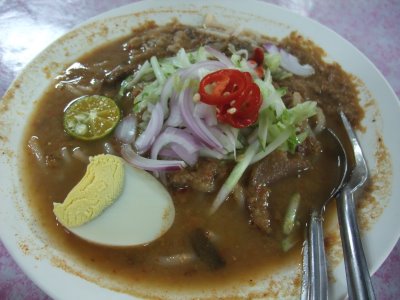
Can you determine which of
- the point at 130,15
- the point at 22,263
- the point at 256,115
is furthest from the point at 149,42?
the point at 22,263

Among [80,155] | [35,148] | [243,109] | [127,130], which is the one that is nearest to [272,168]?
[243,109]

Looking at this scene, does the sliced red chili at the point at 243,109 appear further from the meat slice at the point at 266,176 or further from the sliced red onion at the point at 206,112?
Answer: the meat slice at the point at 266,176

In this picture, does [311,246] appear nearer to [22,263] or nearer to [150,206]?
[150,206]

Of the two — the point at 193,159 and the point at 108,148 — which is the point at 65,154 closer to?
the point at 108,148

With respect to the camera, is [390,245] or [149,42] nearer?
[390,245]

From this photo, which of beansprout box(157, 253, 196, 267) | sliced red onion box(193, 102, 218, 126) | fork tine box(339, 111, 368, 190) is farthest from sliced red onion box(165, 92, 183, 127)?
fork tine box(339, 111, 368, 190)

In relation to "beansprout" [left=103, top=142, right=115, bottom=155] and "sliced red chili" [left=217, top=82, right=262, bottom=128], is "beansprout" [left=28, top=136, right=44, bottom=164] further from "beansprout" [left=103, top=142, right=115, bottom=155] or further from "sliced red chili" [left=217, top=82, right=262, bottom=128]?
"sliced red chili" [left=217, top=82, right=262, bottom=128]
